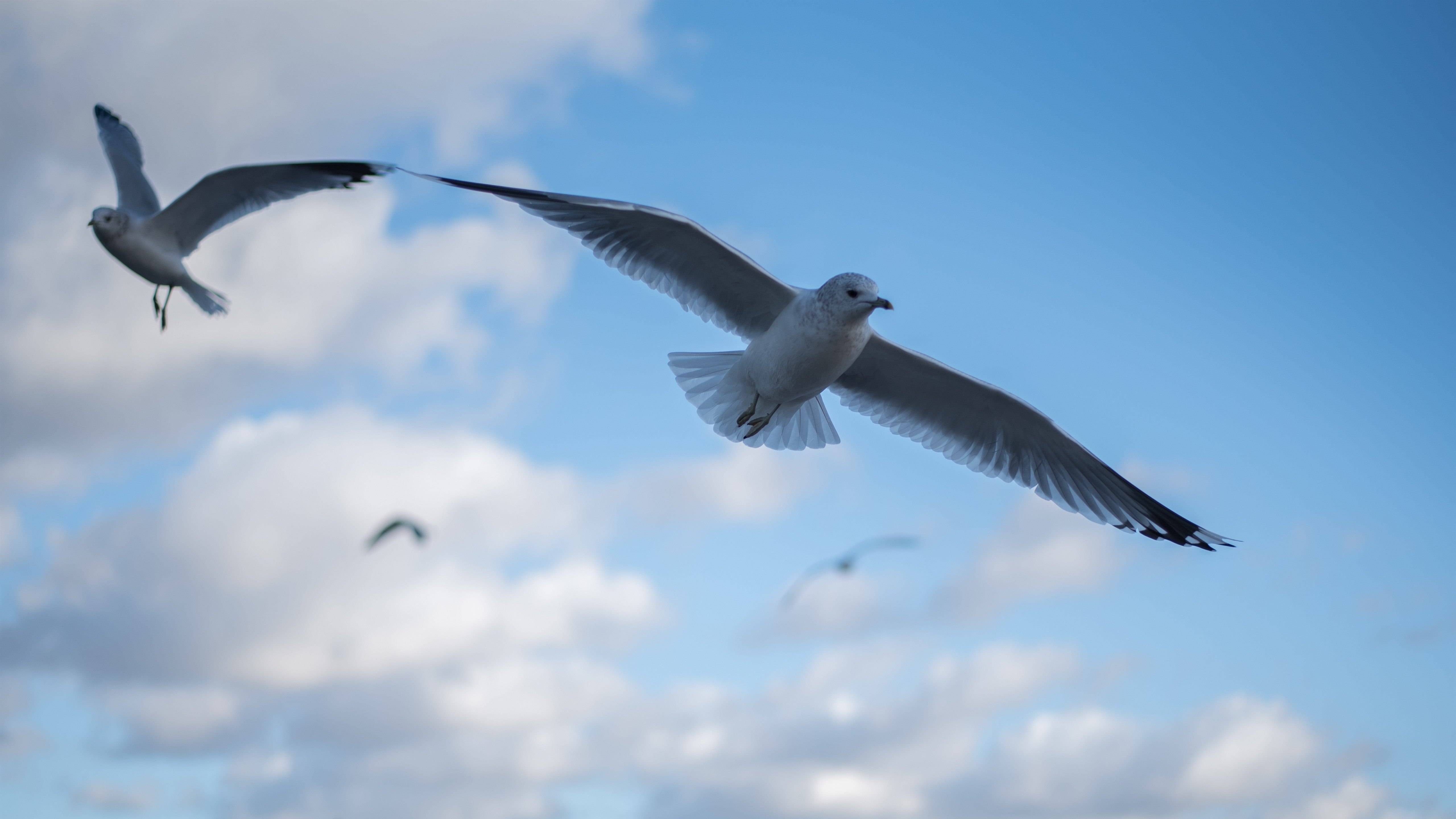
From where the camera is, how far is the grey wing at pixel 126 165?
9.30 meters

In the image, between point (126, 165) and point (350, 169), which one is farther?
point (126, 165)

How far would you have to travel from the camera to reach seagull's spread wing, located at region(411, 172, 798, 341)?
6.38 metres

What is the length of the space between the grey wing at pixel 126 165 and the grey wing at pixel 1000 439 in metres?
5.25

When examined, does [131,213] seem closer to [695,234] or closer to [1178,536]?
[695,234]

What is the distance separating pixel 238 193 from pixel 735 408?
13.2 ft

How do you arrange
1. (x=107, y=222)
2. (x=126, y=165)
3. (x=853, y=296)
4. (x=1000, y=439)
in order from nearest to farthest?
(x=853, y=296) → (x=1000, y=439) → (x=107, y=222) → (x=126, y=165)

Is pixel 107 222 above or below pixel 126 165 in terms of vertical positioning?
below

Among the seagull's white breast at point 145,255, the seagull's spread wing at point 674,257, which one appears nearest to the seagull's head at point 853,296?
the seagull's spread wing at point 674,257

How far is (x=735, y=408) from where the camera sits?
699 cm

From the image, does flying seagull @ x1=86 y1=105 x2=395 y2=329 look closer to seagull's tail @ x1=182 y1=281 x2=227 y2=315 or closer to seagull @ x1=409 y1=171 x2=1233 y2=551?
seagull's tail @ x1=182 y1=281 x2=227 y2=315

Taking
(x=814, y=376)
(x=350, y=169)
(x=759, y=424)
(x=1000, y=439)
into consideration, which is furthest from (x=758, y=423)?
(x=350, y=169)

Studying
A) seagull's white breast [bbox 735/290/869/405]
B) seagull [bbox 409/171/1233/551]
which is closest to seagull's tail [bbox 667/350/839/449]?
seagull [bbox 409/171/1233/551]

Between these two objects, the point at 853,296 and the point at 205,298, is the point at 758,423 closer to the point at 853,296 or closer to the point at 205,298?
the point at 853,296

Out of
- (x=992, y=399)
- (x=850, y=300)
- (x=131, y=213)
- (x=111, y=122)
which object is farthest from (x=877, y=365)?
(x=111, y=122)
